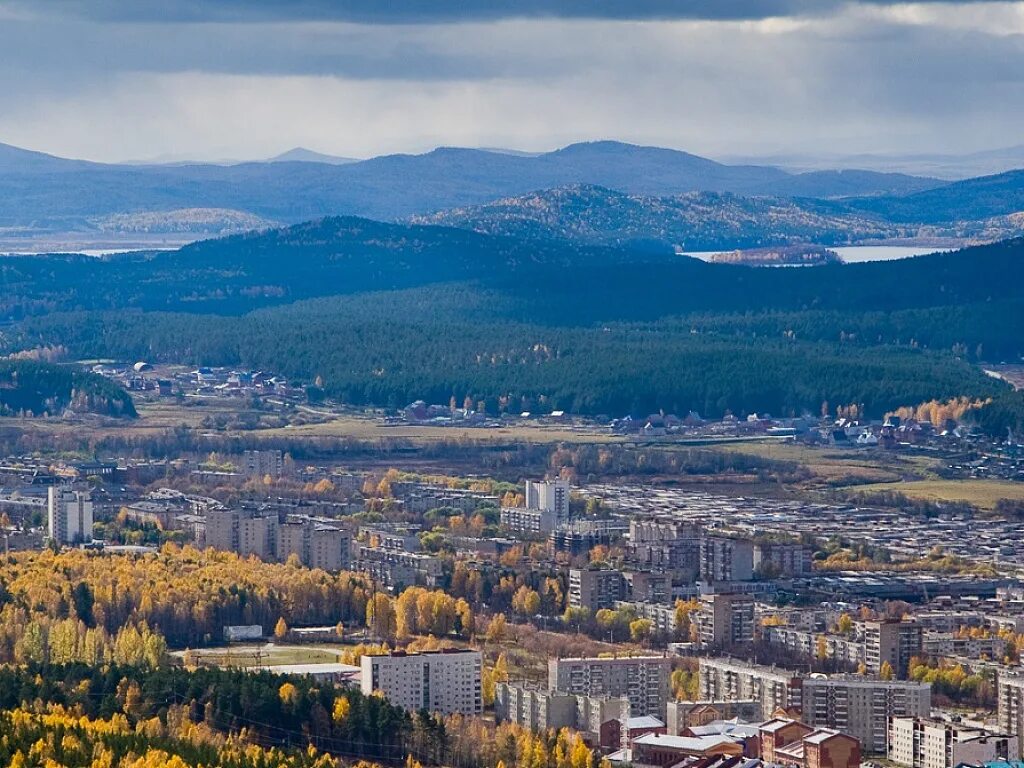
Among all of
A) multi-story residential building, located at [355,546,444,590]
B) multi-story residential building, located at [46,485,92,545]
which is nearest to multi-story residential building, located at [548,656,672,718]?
multi-story residential building, located at [355,546,444,590]

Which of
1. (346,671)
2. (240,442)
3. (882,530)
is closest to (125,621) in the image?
(346,671)

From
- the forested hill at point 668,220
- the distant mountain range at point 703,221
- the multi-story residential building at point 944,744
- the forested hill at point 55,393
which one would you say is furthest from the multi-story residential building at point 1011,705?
the forested hill at point 668,220

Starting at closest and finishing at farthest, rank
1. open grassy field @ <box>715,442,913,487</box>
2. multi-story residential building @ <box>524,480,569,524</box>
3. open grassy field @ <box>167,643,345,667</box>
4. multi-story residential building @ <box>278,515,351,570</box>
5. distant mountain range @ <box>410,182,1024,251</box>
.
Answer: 1. open grassy field @ <box>167,643,345,667</box>
2. multi-story residential building @ <box>278,515,351,570</box>
3. multi-story residential building @ <box>524,480,569,524</box>
4. open grassy field @ <box>715,442,913,487</box>
5. distant mountain range @ <box>410,182,1024,251</box>

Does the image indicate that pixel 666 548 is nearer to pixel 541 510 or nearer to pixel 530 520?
pixel 530 520

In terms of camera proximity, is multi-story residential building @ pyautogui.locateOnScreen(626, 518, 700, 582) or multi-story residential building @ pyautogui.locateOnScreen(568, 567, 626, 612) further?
multi-story residential building @ pyautogui.locateOnScreen(626, 518, 700, 582)

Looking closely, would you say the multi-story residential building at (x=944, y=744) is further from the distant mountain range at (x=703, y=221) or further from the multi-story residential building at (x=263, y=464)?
the distant mountain range at (x=703, y=221)

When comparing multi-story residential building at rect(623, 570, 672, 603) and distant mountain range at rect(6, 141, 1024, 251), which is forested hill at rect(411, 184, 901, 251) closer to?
distant mountain range at rect(6, 141, 1024, 251)

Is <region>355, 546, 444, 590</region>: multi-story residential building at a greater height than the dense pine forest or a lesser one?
lesser
